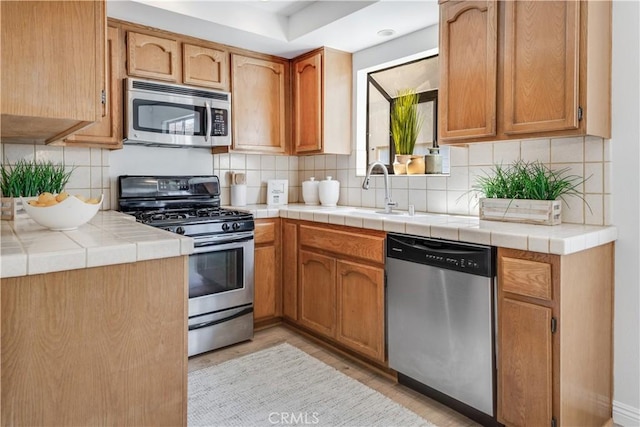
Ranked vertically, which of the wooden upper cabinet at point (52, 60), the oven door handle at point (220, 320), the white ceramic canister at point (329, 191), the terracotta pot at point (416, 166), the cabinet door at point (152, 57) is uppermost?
the cabinet door at point (152, 57)

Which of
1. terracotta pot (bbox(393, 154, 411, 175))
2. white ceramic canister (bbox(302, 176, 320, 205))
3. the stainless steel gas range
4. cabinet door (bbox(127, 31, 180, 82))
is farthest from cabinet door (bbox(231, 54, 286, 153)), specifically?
terracotta pot (bbox(393, 154, 411, 175))

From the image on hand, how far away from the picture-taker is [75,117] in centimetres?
144

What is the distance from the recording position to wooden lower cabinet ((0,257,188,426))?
3.90 feet

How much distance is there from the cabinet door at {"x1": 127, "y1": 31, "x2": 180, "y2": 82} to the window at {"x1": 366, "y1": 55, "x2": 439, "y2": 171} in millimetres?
1534

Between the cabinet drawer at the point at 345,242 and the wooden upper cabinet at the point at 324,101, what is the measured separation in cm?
81

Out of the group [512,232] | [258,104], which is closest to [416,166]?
[512,232]

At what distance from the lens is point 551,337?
66.4 inches

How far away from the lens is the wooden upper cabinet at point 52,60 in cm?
132

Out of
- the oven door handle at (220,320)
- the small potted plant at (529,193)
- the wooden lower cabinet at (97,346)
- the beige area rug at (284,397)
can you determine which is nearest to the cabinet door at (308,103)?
the oven door handle at (220,320)

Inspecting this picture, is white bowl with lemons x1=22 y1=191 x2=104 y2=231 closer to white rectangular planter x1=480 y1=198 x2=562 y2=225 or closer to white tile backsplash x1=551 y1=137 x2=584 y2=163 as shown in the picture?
white rectangular planter x1=480 y1=198 x2=562 y2=225

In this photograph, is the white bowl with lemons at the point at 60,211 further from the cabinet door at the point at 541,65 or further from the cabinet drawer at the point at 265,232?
the cabinet door at the point at 541,65

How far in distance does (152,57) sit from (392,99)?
1.77m

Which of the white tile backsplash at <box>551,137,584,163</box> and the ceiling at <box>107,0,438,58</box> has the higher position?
the ceiling at <box>107,0,438,58</box>

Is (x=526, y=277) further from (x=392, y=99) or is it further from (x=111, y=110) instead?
(x=111, y=110)
